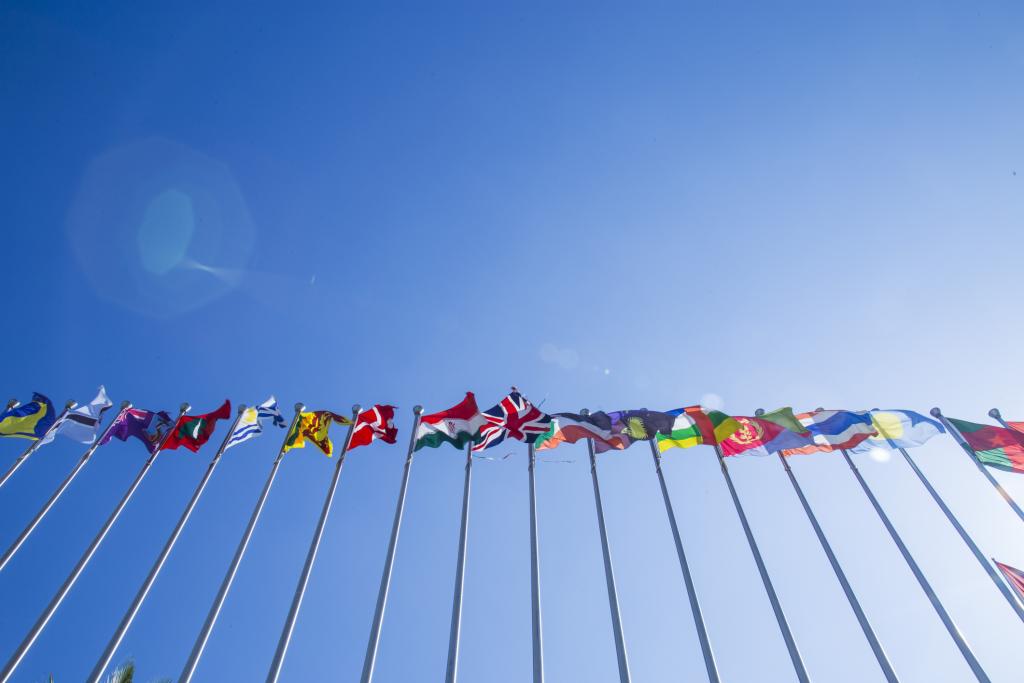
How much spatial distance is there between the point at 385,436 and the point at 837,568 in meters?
12.1

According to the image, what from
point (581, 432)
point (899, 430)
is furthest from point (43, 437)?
point (899, 430)

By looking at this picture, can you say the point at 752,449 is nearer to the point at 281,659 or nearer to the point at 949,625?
the point at 949,625

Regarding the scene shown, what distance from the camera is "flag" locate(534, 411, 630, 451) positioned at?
16672 millimetres

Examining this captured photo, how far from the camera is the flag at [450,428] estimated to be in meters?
15.9

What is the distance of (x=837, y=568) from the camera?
13508 millimetres

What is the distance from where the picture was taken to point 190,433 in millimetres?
16938

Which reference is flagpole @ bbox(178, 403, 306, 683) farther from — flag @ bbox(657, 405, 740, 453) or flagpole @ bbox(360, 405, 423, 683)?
flag @ bbox(657, 405, 740, 453)

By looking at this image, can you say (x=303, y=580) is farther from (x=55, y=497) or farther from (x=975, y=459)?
(x=975, y=459)

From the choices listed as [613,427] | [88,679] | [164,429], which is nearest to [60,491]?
[164,429]

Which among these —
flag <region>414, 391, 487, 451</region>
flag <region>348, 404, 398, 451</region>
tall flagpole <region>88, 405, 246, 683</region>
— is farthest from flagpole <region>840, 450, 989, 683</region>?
tall flagpole <region>88, 405, 246, 683</region>

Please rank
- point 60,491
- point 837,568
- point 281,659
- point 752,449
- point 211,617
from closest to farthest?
point 281,659
point 211,617
point 837,568
point 60,491
point 752,449

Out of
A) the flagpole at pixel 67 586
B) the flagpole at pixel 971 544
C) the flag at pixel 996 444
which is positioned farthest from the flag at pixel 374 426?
the flag at pixel 996 444

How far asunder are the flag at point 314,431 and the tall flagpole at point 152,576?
1791mm

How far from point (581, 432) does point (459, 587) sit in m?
6.06
